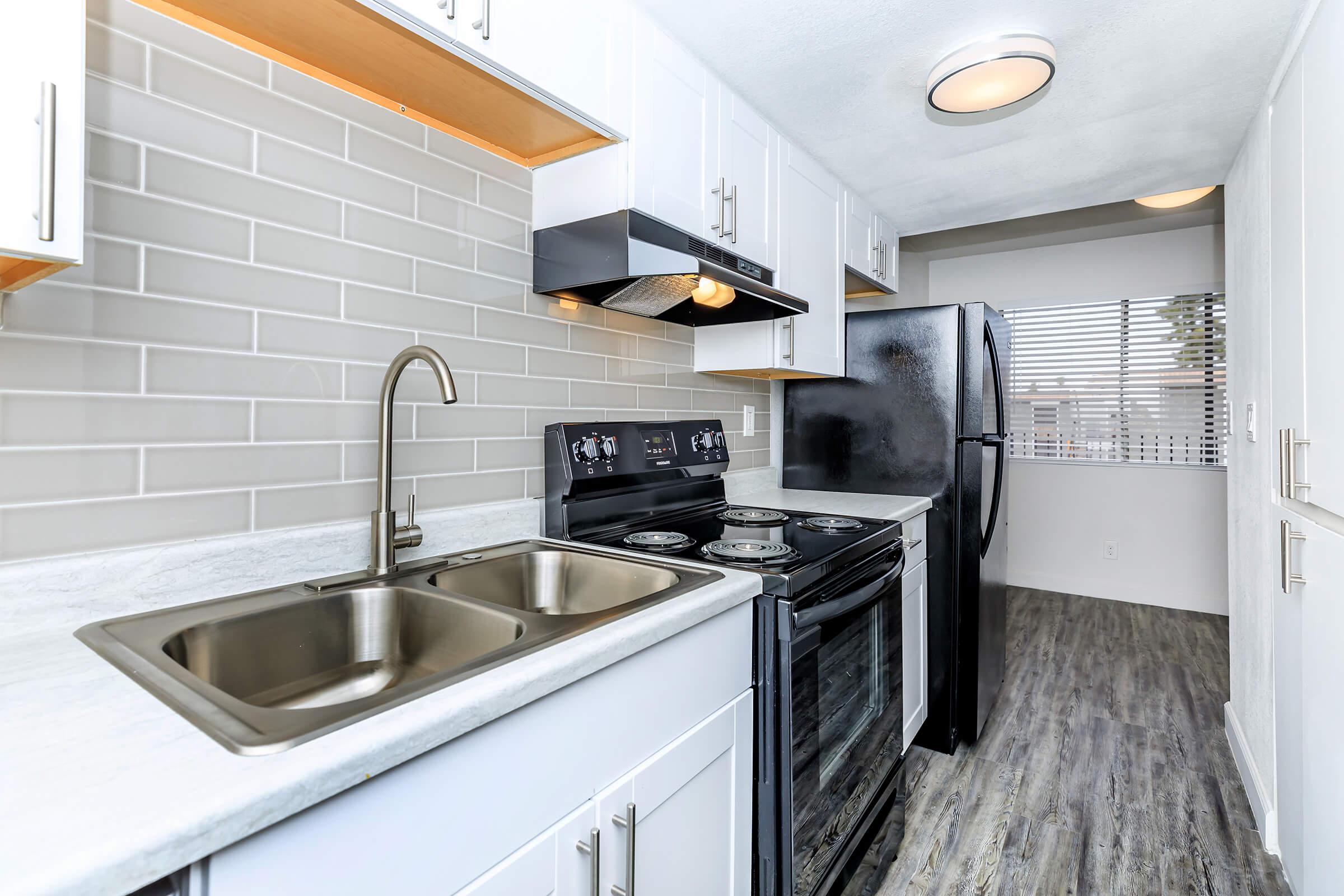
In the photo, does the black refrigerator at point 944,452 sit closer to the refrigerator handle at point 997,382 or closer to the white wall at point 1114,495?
the refrigerator handle at point 997,382

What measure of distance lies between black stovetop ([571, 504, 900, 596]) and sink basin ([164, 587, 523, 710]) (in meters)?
0.52

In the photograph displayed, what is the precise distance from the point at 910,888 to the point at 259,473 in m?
1.83

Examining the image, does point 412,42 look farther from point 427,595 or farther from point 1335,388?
point 1335,388

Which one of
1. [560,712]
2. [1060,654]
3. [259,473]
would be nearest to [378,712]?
[560,712]

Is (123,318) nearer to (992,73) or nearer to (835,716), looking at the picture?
(835,716)

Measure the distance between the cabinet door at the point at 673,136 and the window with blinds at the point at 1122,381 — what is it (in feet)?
12.4

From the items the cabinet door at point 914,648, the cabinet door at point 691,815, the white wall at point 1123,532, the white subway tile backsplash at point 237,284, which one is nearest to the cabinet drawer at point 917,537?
the cabinet door at point 914,648

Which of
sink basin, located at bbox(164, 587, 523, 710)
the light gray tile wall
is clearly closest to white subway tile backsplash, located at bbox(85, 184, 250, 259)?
the light gray tile wall

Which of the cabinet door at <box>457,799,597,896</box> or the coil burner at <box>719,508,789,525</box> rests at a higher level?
the coil burner at <box>719,508,789,525</box>

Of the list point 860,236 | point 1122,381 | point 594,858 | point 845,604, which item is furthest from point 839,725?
point 1122,381

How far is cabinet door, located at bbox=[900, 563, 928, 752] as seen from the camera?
2223mm

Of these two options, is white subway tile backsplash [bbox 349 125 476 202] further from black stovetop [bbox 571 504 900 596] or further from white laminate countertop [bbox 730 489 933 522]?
white laminate countertop [bbox 730 489 933 522]

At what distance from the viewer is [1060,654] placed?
11.4 feet

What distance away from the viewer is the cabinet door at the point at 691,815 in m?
0.97
